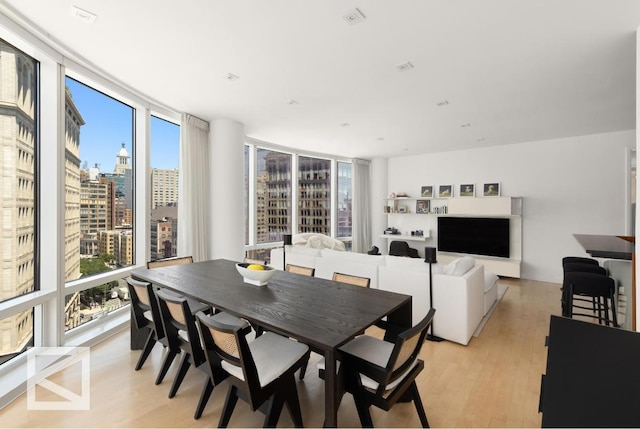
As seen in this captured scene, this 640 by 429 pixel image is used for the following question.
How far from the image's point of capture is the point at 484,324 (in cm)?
354

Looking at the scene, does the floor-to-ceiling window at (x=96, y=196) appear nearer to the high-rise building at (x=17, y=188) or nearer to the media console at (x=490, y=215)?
the high-rise building at (x=17, y=188)

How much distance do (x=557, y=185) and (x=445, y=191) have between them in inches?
82.0

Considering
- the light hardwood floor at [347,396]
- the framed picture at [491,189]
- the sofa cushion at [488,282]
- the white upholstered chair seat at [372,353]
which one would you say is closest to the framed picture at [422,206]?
the framed picture at [491,189]

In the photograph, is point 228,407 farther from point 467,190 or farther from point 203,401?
point 467,190

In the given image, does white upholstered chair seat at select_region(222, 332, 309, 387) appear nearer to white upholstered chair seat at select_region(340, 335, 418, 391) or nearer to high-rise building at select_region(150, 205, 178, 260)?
white upholstered chair seat at select_region(340, 335, 418, 391)

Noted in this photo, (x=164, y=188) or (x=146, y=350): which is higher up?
(x=164, y=188)

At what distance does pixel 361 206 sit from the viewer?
7.82 meters

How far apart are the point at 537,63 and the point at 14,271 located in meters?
5.15

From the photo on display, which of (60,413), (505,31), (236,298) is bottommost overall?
(60,413)

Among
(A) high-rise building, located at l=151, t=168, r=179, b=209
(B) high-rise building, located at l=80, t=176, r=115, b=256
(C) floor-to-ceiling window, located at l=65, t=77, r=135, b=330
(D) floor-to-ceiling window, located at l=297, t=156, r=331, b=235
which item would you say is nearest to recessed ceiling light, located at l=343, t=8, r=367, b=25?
(C) floor-to-ceiling window, located at l=65, t=77, r=135, b=330

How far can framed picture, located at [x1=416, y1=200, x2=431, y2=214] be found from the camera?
7.12 m

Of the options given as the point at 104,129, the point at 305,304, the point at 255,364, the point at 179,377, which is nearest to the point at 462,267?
the point at 305,304

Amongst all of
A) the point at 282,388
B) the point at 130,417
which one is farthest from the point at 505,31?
the point at 130,417

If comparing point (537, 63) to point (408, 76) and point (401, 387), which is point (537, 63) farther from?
point (401, 387)
